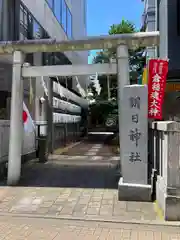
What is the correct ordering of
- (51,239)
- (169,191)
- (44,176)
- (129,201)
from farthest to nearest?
(44,176)
(129,201)
(169,191)
(51,239)

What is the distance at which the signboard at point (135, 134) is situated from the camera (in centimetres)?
701

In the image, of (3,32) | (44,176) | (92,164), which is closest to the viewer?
(44,176)

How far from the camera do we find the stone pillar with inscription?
6984 millimetres

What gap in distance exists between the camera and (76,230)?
525 centimetres

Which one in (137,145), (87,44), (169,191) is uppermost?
(87,44)

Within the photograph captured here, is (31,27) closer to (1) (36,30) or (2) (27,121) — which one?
(1) (36,30)

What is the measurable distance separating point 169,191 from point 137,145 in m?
1.60

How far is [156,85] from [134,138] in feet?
4.90

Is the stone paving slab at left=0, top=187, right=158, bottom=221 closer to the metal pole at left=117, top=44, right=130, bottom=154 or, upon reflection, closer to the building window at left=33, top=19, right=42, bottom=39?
the metal pole at left=117, top=44, right=130, bottom=154

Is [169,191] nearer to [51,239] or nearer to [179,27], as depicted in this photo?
[51,239]

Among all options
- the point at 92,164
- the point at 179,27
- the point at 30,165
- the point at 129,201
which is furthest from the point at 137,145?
the point at 179,27

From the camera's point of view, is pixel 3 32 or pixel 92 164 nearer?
pixel 3 32

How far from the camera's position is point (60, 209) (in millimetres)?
6352

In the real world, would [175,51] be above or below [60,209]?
above
